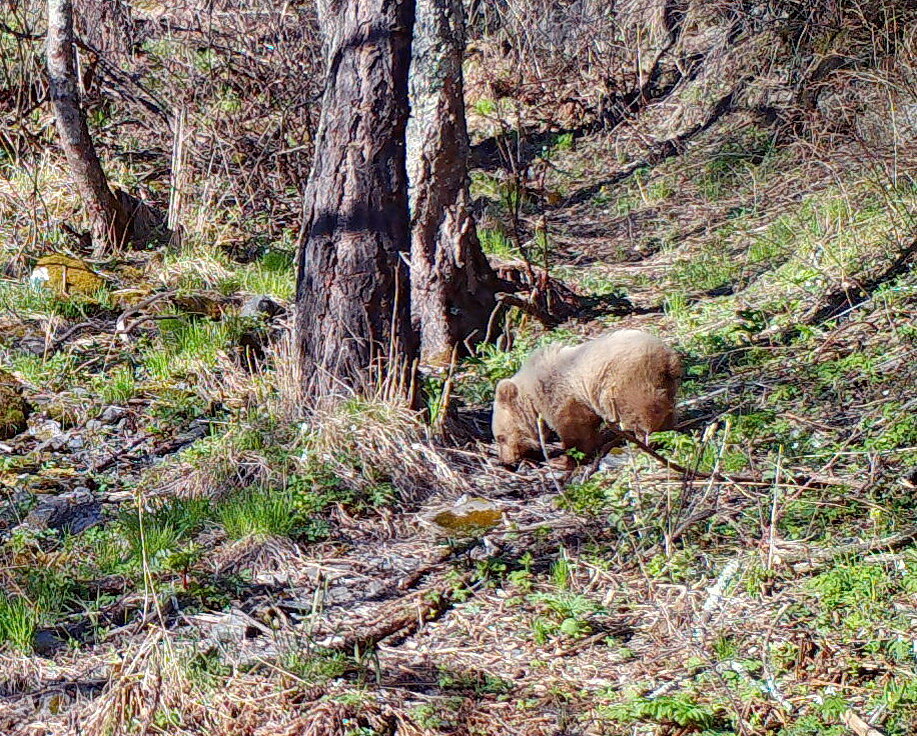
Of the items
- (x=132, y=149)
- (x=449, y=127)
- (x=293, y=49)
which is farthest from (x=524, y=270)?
(x=132, y=149)

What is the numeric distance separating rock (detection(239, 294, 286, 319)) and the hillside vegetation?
37 millimetres

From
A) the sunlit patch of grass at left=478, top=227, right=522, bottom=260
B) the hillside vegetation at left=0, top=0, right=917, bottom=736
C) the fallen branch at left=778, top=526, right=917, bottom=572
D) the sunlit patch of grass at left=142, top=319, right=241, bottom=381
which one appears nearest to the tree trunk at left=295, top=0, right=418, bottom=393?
the hillside vegetation at left=0, top=0, right=917, bottom=736

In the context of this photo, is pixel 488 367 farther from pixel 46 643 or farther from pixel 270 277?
pixel 46 643

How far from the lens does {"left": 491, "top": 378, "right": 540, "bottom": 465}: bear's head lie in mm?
5758

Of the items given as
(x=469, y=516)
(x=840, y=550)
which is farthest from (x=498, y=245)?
(x=840, y=550)

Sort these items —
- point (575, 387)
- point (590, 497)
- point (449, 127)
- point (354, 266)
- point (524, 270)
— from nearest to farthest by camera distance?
point (590, 497), point (575, 387), point (354, 266), point (449, 127), point (524, 270)

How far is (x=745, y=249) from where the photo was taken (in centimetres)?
852

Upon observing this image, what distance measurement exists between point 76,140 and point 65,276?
1.34 metres

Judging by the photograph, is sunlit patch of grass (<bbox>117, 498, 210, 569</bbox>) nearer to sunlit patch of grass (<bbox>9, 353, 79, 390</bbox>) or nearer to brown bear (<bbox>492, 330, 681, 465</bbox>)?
brown bear (<bbox>492, 330, 681, 465</bbox>)

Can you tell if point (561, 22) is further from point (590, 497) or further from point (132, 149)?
point (590, 497)

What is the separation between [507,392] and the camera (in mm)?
5891

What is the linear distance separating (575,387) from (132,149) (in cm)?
672

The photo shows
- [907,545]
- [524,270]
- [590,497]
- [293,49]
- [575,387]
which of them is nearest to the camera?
[907,545]

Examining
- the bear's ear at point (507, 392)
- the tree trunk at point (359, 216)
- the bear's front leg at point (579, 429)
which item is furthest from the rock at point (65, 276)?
the bear's front leg at point (579, 429)
